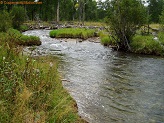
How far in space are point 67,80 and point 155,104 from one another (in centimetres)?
380

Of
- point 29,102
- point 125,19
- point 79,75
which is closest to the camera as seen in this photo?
point 29,102

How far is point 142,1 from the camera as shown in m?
23.2

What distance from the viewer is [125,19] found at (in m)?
23.5

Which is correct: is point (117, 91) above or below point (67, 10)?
below

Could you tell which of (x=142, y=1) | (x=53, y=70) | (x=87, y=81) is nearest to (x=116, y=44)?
(x=142, y=1)

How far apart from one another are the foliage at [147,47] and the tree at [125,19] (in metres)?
0.78

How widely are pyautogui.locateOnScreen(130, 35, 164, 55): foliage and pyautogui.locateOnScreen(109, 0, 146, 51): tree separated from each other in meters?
0.78

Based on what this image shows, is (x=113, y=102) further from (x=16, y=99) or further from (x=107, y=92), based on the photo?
(x=16, y=99)

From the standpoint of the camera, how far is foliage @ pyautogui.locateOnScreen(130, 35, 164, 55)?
21.2m

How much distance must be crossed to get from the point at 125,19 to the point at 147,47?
11.6ft

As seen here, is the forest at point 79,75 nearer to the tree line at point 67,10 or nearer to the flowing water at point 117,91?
the flowing water at point 117,91

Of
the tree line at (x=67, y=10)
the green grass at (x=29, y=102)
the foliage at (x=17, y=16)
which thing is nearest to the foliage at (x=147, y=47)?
the green grass at (x=29, y=102)

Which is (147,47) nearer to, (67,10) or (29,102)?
(29,102)

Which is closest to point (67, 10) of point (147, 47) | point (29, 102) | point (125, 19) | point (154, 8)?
point (154, 8)
